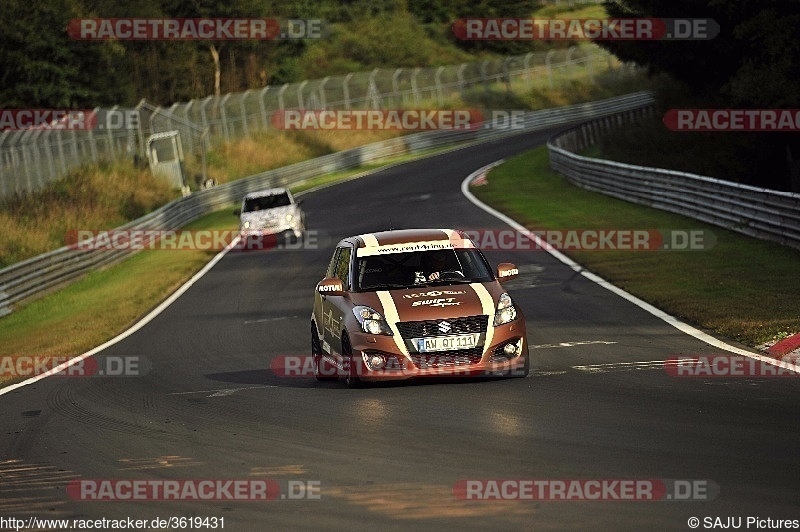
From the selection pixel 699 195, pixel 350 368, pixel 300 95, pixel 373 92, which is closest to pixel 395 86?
pixel 373 92

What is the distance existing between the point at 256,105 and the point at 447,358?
55032mm

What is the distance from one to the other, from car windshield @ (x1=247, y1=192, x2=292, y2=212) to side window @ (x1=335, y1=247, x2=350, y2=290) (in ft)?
69.4

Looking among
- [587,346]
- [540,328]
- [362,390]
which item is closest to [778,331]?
[587,346]

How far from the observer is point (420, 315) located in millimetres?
12086

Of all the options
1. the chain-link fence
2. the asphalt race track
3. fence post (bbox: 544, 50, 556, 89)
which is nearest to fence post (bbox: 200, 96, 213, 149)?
the chain-link fence

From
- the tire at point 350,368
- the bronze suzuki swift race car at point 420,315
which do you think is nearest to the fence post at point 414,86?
the bronze suzuki swift race car at point 420,315

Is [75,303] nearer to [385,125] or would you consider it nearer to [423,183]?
[423,183]

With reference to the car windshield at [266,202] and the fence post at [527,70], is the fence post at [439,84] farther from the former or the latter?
the car windshield at [266,202]

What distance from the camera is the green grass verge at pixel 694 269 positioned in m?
15.6

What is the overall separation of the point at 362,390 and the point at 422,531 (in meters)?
5.66

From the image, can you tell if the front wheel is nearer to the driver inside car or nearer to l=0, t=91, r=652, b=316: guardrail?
the driver inside car

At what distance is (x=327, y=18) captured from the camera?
368ft

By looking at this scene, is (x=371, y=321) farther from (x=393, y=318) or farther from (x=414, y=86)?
(x=414, y=86)

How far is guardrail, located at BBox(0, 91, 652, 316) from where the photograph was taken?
1122 inches
